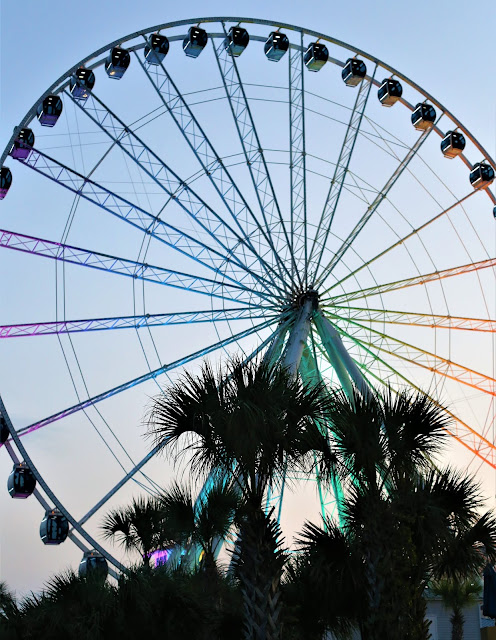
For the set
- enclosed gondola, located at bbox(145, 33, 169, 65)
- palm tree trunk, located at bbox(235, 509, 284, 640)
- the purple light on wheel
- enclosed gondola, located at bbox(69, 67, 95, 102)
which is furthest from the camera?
enclosed gondola, located at bbox(145, 33, 169, 65)

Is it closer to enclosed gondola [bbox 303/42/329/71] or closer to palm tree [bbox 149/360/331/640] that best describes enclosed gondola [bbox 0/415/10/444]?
palm tree [bbox 149/360/331/640]

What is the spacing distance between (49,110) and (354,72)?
899 cm

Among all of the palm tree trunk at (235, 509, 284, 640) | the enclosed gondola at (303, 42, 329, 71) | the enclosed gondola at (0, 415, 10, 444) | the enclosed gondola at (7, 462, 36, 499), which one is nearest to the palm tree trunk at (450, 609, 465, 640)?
the enclosed gondola at (7, 462, 36, 499)

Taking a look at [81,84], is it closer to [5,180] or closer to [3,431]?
[5,180]

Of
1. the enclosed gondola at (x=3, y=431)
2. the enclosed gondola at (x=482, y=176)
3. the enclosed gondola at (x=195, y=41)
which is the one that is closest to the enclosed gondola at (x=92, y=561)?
the enclosed gondola at (x=3, y=431)

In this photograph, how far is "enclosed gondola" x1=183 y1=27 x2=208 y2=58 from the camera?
29344 mm

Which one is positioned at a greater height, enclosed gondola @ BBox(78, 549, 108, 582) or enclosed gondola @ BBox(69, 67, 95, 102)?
enclosed gondola @ BBox(69, 67, 95, 102)

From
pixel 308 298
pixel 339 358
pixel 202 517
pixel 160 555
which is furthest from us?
pixel 308 298

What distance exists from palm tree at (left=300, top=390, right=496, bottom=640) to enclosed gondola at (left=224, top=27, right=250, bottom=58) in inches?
612

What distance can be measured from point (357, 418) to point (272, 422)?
169 centimetres

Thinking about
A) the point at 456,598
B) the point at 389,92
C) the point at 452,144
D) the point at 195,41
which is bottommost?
the point at 456,598

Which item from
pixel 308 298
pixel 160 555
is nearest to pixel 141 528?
pixel 160 555

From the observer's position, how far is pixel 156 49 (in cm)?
2878

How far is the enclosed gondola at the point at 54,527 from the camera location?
25.2 meters
